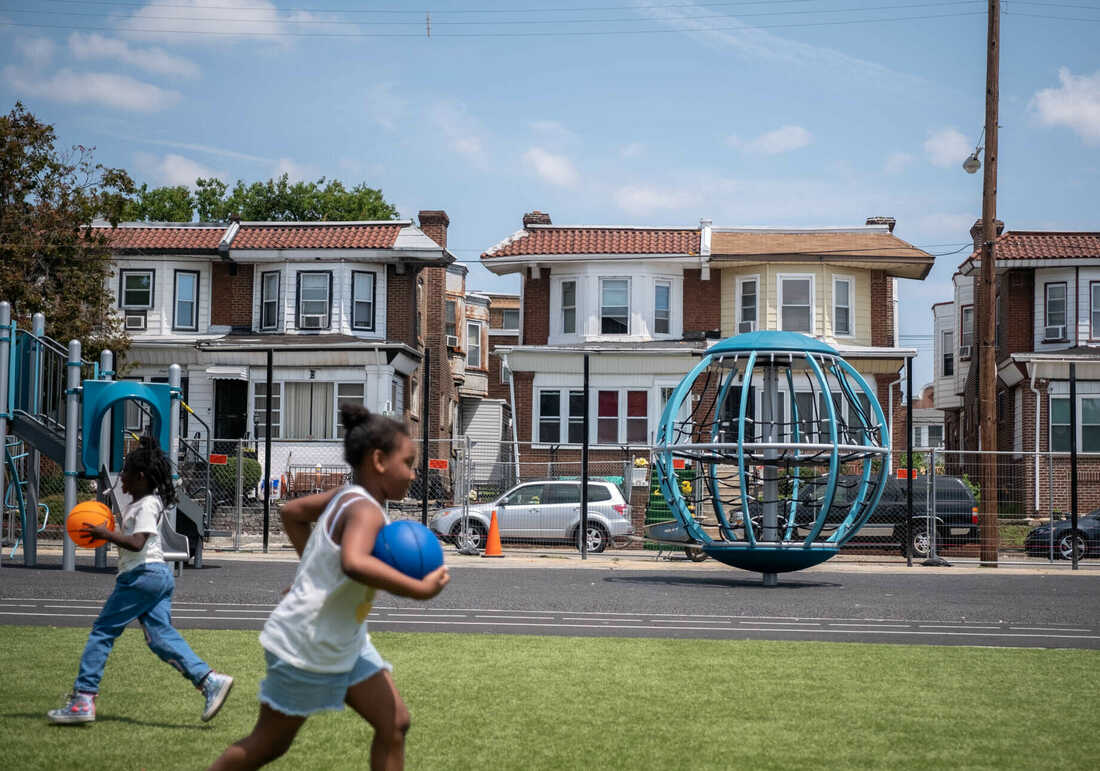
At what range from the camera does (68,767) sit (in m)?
6.43

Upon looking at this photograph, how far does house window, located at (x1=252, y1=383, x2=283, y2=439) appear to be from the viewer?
39.5m

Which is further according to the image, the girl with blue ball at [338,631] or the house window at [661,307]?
the house window at [661,307]

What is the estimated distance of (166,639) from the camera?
25.1ft

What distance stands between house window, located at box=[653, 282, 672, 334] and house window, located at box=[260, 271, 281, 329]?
38.5 feet

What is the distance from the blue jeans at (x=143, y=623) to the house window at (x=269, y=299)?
110 feet

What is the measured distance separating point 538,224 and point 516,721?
34.4 meters

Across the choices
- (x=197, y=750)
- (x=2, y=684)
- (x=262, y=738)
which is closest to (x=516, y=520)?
(x=2, y=684)

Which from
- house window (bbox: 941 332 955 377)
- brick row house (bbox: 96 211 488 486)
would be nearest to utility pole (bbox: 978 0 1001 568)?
brick row house (bbox: 96 211 488 486)

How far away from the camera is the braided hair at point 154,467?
323 inches

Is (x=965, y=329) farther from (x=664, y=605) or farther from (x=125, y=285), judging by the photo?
(x=664, y=605)

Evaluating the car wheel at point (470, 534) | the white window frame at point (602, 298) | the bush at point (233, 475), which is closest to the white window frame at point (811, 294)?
the white window frame at point (602, 298)

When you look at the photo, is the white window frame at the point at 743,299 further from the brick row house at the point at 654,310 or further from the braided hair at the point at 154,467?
the braided hair at the point at 154,467

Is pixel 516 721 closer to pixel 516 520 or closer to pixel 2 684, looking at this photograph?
pixel 2 684

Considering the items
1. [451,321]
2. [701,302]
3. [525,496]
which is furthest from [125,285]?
[525,496]
